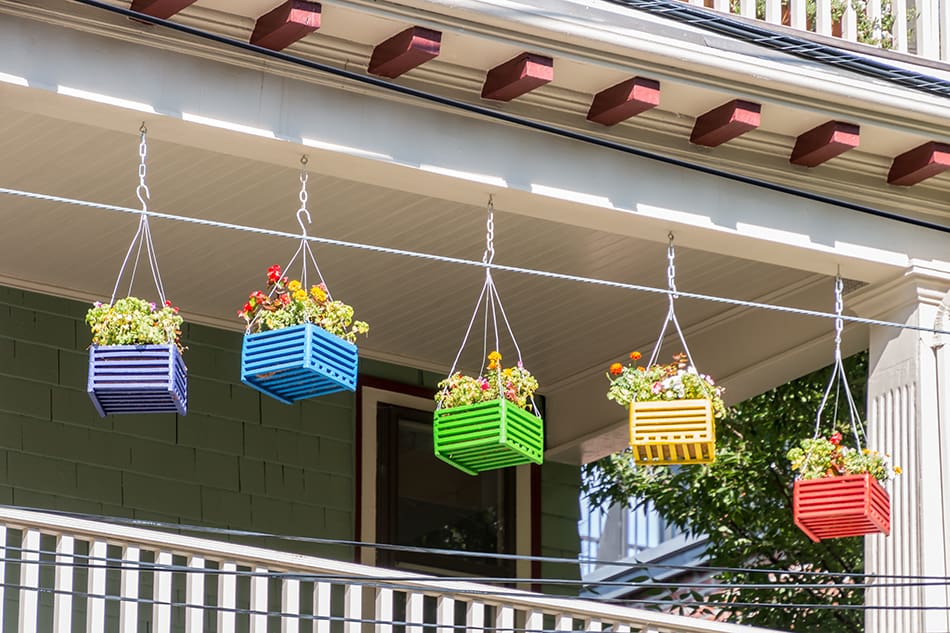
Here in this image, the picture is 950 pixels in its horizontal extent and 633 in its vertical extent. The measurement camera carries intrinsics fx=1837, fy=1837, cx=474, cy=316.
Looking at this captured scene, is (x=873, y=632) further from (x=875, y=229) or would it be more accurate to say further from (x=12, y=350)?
(x=12, y=350)

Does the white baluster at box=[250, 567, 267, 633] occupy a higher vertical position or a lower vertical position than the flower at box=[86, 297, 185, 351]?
lower

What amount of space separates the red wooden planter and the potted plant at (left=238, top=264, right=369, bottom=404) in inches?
90.5

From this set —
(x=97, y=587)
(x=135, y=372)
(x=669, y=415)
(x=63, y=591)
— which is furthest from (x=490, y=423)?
(x=63, y=591)

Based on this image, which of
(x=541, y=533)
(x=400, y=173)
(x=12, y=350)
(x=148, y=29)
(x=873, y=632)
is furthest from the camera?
(x=541, y=533)

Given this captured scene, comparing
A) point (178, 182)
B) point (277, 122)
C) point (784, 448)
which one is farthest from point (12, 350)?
point (784, 448)

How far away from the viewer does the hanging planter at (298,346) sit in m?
7.62

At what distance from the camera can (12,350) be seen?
10.5 meters

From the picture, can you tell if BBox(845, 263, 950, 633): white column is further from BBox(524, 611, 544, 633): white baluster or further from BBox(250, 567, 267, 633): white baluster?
BBox(250, 567, 267, 633): white baluster

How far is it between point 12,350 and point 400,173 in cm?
320

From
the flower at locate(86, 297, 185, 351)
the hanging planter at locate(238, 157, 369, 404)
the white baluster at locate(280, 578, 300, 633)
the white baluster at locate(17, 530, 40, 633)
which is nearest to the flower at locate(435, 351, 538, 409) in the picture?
the hanging planter at locate(238, 157, 369, 404)

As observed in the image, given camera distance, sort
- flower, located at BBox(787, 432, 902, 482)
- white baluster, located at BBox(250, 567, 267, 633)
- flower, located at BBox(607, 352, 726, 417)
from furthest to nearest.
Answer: flower, located at BBox(787, 432, 902, 482), flower, located at BBox(607, 352, 726, 417), white baluster, located at BBox(250, 567, 267, 633)

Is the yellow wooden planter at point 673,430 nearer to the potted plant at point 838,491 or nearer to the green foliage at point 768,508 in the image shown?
the potted plant at point 838,491

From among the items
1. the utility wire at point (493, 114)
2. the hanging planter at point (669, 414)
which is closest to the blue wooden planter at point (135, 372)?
the utility wire at point (493, 114)

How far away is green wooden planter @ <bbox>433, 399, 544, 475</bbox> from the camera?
816 cm
